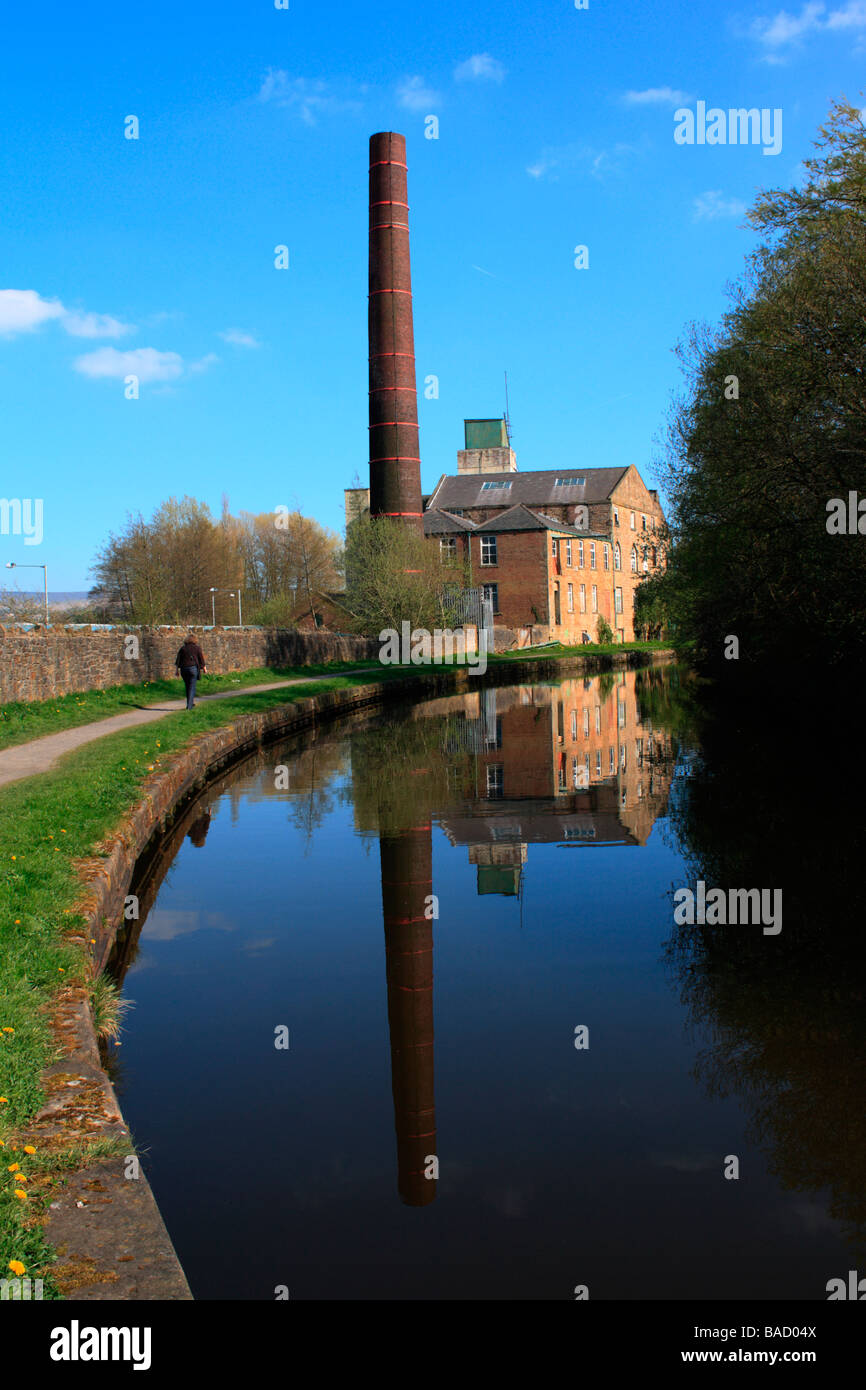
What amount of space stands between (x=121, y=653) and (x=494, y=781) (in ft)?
40.8

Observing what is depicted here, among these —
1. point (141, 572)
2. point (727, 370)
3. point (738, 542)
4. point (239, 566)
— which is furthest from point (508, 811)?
point (239, 566)

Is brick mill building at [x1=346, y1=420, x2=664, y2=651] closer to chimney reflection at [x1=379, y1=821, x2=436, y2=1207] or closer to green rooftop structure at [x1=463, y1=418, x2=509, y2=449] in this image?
green rooftop structure at [x1=463, y1=418, x2=509, y2=449]

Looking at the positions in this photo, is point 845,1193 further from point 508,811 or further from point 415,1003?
point 508,811

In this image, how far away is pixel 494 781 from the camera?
47.5 ft

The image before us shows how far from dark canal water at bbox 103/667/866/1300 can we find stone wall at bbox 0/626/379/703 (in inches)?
369

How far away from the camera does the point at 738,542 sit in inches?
798

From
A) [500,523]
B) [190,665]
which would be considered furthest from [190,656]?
[500,523]

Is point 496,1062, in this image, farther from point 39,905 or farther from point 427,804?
point 427,804

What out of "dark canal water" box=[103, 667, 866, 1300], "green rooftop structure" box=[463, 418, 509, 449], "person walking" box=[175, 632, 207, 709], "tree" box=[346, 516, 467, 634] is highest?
"green rooftop structure" box=[463, 418, 509, 449]

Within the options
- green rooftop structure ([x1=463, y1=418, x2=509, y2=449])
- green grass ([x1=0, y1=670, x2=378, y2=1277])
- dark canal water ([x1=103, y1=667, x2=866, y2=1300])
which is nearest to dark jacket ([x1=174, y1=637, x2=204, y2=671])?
green grass ([x1=0, y1=670, x2=378, y2=1277])

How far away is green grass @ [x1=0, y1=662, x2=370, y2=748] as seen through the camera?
1683cm

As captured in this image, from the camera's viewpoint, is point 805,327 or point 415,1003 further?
point 805,327

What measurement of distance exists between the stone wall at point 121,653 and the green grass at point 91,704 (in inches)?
10.2

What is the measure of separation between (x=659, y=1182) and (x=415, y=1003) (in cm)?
224
